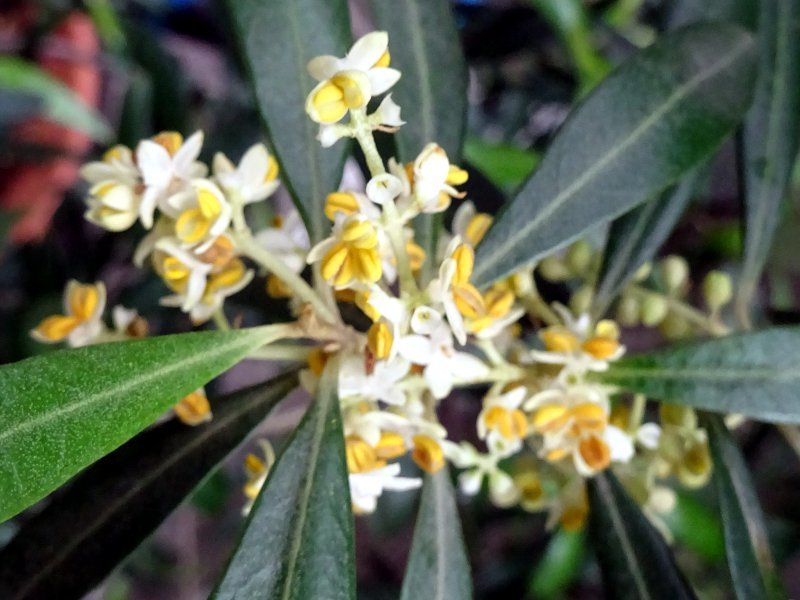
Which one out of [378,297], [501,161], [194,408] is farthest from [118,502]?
[501,161]

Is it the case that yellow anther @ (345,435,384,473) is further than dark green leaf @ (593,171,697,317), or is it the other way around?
dark green leaf @ (593,171,697,317)

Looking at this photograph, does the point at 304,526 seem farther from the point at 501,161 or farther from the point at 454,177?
the point at 501,161

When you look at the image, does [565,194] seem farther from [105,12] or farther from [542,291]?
[105,12]

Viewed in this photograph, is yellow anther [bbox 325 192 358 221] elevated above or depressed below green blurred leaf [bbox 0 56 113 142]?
below

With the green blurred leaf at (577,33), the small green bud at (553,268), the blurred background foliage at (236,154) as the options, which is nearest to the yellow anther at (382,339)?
the small green bud at (553,268)

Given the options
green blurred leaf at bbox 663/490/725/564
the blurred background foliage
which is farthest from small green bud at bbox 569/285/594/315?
green blurred leaf at bbox 663/490/725/564

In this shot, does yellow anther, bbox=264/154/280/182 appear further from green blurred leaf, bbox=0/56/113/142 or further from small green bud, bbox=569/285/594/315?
green blurred leaf, bbox=0/56/113/142

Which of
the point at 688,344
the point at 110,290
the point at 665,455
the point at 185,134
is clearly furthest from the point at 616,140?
the point at 110,290
